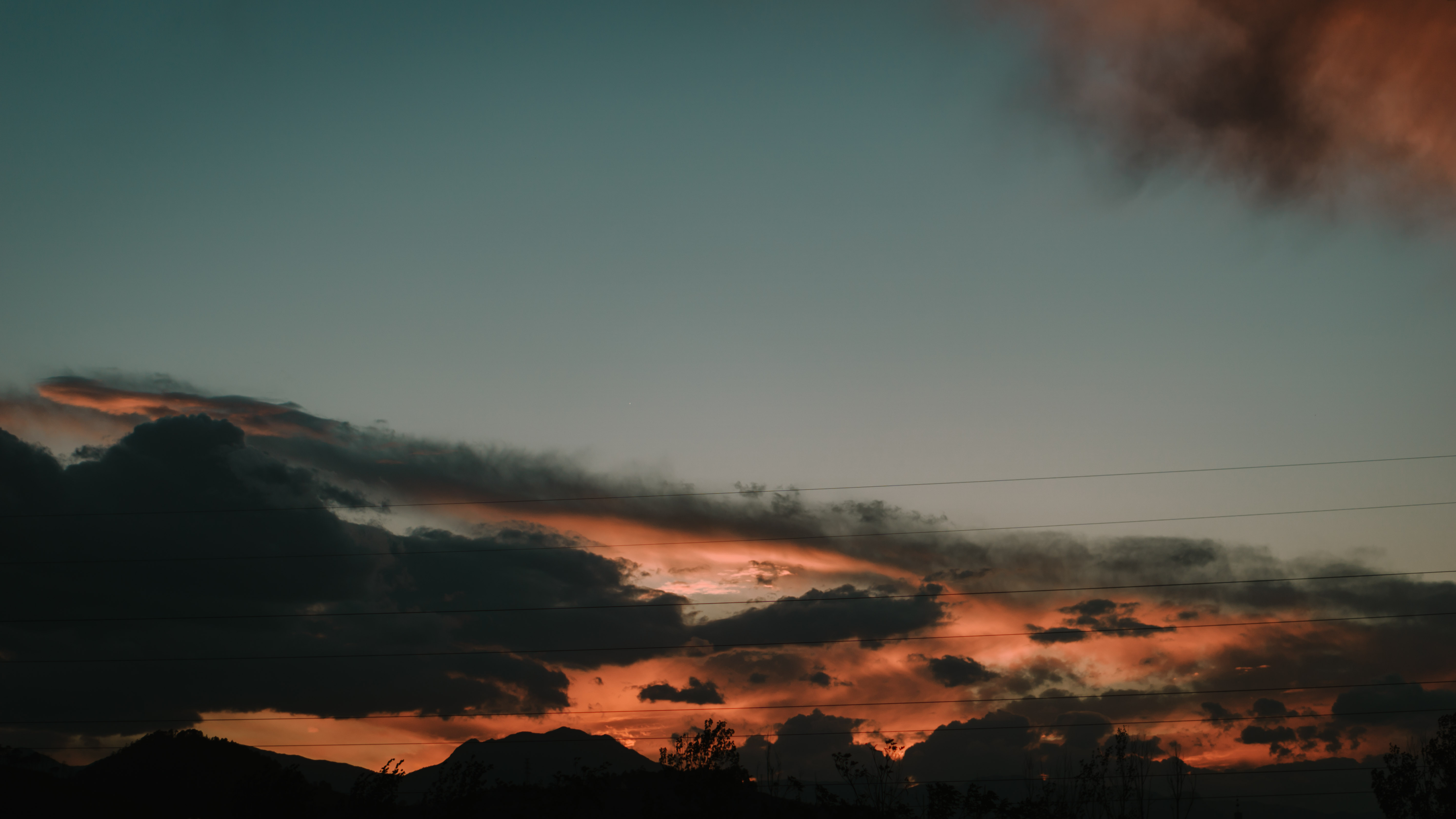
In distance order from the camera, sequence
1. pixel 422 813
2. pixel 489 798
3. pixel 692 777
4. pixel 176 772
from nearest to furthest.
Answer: pixel 422 813 → pixel 692 777 → pixel 489 798 → pixel 176 772

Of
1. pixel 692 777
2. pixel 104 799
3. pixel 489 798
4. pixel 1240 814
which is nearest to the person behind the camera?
pixel 1240 814

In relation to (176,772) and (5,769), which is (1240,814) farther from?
(176,772)

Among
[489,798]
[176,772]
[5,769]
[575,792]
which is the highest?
[575,792]

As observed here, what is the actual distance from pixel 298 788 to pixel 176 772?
14168 cm

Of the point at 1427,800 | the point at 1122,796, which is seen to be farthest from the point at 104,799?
the point at 1427,800

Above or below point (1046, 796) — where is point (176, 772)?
below

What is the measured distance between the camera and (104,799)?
123438 mm

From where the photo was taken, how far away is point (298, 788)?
87.0 m

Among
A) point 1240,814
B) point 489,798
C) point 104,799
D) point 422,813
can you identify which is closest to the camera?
point 422,813

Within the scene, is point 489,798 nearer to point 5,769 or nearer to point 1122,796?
point 5,769

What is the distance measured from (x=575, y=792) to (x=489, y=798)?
5745cm

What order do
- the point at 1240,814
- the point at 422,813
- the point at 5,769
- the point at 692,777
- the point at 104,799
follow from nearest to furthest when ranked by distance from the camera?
the point at 422,813
the point at 1240,814
the point at 692,777
the point at 5,769
the point at 104,799

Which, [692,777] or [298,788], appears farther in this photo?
[692,777]

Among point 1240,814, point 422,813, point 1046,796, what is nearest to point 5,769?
point 422,813
